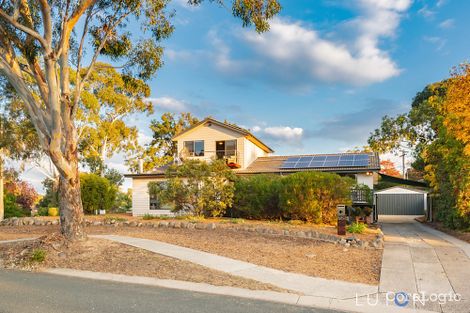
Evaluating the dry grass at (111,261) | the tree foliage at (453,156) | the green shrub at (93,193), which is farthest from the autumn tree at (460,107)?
the green shrub at (93,193)

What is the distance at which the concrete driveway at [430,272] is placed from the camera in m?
6.34

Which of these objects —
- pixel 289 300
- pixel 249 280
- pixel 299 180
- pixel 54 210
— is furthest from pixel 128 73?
pixel 54 210

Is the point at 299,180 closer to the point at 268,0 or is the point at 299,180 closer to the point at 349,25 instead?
the point at 349,25

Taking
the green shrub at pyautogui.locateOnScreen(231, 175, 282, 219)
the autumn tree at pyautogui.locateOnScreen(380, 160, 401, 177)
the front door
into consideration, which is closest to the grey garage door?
the front door

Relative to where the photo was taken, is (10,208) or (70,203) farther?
(10,208)

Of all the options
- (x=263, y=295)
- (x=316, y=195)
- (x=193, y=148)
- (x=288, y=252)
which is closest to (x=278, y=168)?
(x=193, y=148)

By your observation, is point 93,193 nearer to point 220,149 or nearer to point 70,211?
point 220,149

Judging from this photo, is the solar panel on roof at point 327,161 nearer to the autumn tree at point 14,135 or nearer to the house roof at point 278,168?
the house roof at point 278,168

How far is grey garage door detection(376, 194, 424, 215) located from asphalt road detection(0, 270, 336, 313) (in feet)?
88.9

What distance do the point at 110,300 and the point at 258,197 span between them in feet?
41.1

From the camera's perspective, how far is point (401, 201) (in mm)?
31469

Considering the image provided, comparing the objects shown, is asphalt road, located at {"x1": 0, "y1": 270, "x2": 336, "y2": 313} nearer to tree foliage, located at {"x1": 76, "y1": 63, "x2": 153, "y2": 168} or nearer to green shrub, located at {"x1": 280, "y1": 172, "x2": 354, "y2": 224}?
green shrub, located at {"x1": 280, "y1": 172, "x2": 354, "y2": 224}

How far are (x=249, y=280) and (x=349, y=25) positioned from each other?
10288 mm

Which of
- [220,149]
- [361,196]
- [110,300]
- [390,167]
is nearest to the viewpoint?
[110,300]
